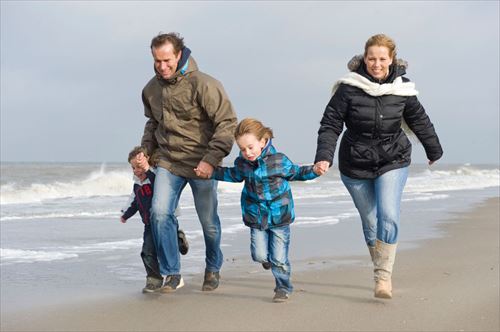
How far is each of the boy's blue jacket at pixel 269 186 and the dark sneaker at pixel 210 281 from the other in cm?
72

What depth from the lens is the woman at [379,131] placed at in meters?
4.52

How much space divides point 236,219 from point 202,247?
11.9ft

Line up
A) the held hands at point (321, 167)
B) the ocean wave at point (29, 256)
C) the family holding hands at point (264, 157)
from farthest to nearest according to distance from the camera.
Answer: the ocean wave at point (29, 256) → the family holding hands at point (264, 157) → the held hands at point (321, 167)

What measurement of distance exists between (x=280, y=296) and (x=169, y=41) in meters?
1.93

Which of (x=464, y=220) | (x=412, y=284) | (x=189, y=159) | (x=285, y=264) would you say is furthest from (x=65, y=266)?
(x=464, y=220)

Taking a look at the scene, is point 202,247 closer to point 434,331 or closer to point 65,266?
point 65,266

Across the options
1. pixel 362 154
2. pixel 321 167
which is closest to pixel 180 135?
pixel 321 167

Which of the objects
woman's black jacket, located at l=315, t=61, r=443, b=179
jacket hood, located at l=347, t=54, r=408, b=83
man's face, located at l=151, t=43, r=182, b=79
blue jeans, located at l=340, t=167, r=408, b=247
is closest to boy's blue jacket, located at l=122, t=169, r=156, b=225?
man's face, located at l=151, t=43, r=182, b=79

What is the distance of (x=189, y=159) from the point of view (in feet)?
15.9

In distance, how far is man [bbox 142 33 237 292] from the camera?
4.71m

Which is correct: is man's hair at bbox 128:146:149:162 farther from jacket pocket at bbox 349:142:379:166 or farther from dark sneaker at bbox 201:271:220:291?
jacket pocket at bbox 349:142:379:166

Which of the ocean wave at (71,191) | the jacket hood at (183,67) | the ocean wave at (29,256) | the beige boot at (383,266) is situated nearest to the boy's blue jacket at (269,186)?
the beige boot at (383,266)

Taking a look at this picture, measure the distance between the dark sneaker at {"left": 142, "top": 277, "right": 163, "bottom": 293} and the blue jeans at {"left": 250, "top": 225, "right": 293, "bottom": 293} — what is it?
848 mm

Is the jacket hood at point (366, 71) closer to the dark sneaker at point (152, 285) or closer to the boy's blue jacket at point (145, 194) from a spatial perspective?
the boy's blue jacket at point (145, 194)
